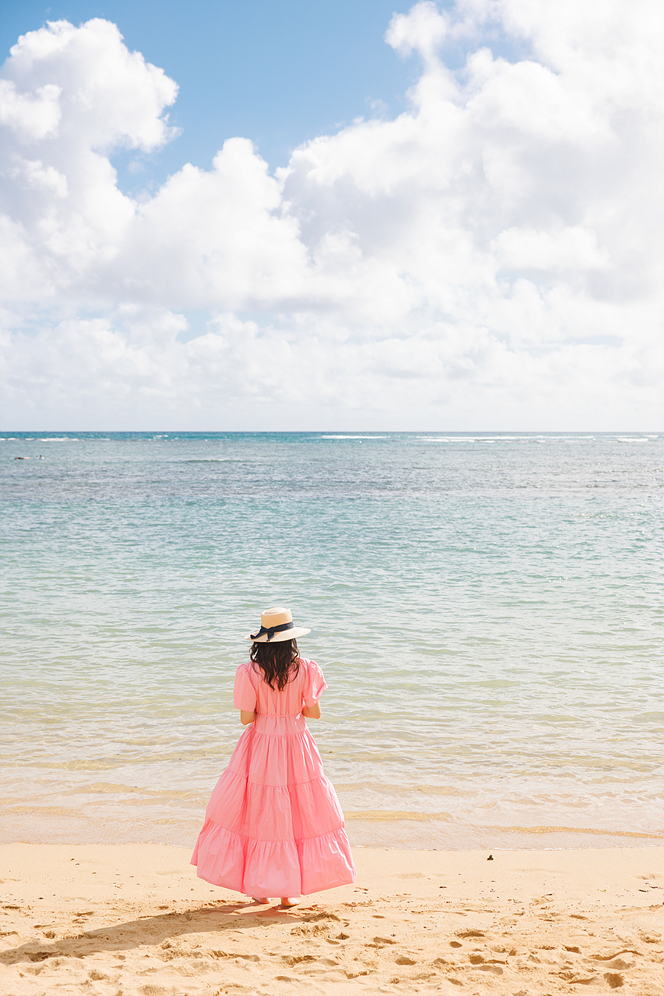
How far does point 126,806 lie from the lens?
541 centimetres

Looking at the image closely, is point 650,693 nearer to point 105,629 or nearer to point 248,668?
point 248,668

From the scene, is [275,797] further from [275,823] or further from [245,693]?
[245,693]

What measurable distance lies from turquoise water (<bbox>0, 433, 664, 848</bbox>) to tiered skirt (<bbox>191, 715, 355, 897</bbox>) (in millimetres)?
1216

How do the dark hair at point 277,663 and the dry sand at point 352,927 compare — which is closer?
the dry sand at point 352,927

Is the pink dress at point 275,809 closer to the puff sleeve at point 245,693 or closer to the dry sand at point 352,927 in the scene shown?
the puff sleeve at point 245,693

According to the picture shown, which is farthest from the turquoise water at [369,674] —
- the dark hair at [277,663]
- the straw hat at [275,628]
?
the straw hat at [275,628]

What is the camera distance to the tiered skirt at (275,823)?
3.88 m

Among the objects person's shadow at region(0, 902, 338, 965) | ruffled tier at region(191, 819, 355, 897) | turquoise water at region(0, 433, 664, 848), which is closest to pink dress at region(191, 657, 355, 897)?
ruffled tier at region(191, 819, 355, 897)

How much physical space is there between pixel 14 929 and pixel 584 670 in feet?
22.6

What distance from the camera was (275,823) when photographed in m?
3.89

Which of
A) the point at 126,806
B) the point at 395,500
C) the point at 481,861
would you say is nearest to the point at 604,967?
the point at 481,861

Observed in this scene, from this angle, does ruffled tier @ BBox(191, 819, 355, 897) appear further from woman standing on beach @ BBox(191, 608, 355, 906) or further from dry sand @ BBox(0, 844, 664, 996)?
dry sand @ BBox(0, 844, 664, 996)

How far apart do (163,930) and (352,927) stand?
1029 millimetres

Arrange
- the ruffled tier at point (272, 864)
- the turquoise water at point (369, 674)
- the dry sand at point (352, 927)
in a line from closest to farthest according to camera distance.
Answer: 1. the dry sand at point (352, 927)
2. the ruffled tier at point (272, 864)
3. the turquoise water at point (369, 674)
